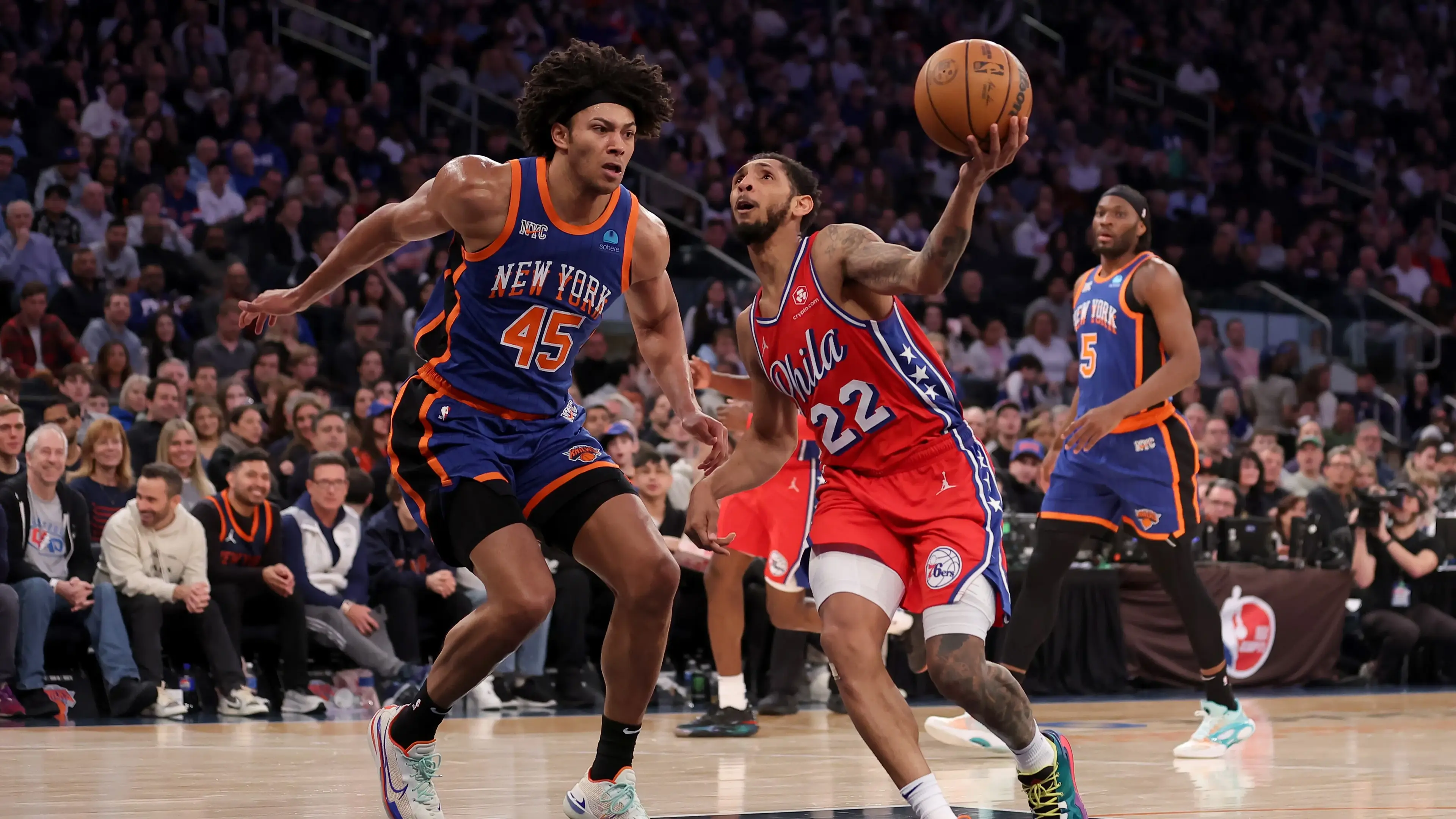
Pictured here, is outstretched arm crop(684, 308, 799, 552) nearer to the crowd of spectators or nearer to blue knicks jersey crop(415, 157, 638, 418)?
blue knicks jersey crop(415, 157, 638, 418)

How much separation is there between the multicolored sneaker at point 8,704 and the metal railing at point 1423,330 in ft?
44.3

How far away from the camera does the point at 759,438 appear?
5.11 meters

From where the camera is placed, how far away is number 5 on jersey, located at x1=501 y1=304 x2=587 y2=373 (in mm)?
4832

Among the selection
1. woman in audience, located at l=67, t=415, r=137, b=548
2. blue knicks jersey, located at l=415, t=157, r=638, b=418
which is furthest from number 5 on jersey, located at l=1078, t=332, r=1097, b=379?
woman in audience, located at l=67, t=415, r=137, b=548

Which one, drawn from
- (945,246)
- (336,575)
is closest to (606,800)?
(945,246)

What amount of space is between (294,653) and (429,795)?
A: 14.8 feet

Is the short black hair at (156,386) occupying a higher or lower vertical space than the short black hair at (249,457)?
higher

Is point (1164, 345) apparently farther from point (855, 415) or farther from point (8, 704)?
point (8, 704)

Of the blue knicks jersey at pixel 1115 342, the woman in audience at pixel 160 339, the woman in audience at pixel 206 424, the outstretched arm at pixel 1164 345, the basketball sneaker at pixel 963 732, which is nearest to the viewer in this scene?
the outstretched arm at pixel 1164 345

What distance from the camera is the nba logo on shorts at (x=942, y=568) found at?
15.2 feet

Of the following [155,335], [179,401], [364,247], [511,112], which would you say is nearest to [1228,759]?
[364,247]

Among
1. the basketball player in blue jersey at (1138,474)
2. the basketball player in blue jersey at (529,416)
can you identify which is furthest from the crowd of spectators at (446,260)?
the basketball player in blue jersey at (529,416)

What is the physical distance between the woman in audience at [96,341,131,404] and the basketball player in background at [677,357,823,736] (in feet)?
16.5

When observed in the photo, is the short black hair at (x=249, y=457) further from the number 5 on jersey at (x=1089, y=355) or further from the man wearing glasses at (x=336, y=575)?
the number 5 on jersey at (x=1089, y=355)
